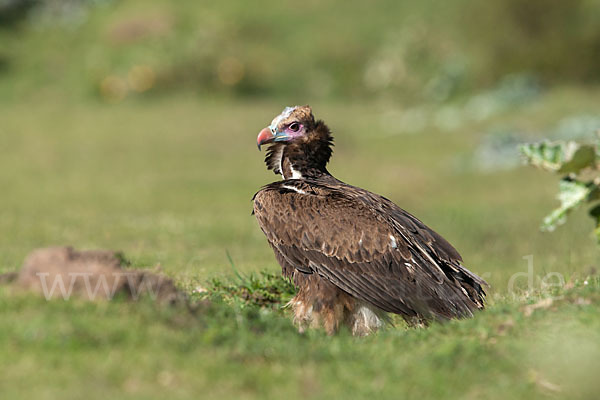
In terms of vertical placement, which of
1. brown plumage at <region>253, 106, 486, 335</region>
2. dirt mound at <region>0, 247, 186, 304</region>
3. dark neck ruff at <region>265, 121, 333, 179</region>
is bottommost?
dirt mound at <region>0, 247, 186, 304</region>

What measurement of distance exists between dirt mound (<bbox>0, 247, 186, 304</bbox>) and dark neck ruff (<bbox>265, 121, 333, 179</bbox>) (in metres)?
2.13

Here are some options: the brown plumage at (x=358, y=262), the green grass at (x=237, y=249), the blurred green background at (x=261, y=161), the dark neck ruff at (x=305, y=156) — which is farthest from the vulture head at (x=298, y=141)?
the blurred green background at (x=261, y=161)

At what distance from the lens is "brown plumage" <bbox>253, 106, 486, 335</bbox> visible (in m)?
6.96

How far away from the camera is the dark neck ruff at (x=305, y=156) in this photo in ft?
26.4

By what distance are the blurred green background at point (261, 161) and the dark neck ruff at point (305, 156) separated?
50.2 inches

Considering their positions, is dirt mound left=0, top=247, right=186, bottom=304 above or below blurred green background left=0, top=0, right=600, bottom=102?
below

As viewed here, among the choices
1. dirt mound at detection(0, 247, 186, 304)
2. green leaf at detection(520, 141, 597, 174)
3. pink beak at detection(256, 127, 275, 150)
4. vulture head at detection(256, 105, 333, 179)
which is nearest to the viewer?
dirt mound at detection(0, 247, 186, 304)

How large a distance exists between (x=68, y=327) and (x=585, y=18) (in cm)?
2797

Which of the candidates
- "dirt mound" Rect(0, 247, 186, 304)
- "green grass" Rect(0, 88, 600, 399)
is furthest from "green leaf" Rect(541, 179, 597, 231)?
"dirt mound" Rect(0, 247, 186, 304)

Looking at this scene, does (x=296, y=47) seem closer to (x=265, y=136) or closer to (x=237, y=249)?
(x=237, y=249)

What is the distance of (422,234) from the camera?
729cm

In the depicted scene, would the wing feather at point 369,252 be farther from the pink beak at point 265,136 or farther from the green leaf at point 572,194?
the green leaf at point 572,194

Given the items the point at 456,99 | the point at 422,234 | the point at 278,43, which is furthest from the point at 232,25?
the point at 422,234

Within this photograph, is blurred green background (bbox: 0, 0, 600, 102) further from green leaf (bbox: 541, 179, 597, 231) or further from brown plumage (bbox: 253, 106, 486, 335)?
green leaf (bbox: 541, 179, 597, 231)
